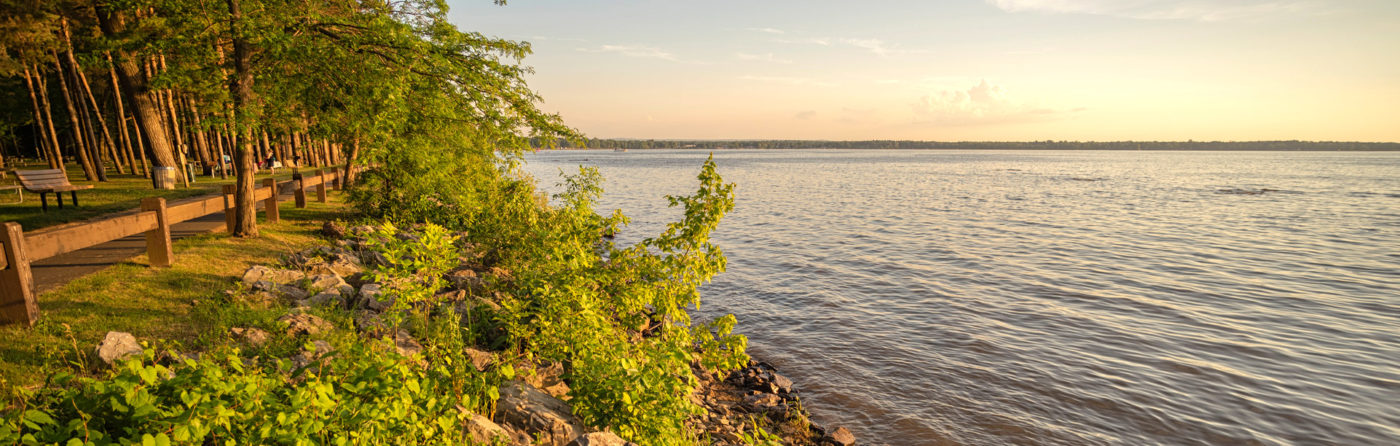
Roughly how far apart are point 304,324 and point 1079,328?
44.7 feet

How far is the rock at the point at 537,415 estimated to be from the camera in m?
5.75

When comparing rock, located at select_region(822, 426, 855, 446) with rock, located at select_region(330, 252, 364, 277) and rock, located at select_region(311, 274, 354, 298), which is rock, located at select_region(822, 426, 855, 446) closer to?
rock, located at select_region(311, 274, 354, 298)

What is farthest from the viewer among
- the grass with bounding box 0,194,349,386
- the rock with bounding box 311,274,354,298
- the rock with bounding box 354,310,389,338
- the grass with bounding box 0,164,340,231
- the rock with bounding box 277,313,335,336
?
the grass with bounding box 0,164,340,231

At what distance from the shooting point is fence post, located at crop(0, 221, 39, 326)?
5980mm

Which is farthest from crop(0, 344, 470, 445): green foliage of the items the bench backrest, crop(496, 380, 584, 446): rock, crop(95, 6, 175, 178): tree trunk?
crop(95, 6, 175, 178): tree trunk

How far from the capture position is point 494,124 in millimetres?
12492

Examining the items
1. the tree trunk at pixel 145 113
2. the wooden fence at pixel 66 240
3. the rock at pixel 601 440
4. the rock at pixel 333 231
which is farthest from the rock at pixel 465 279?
the tree trunk at pixel 145 113

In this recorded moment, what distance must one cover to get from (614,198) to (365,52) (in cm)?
3175

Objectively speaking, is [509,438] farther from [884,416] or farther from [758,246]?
[758,246]

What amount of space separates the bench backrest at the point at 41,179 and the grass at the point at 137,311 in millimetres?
7552

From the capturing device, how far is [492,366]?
21.9ft

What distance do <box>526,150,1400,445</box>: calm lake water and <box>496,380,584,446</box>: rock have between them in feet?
13.7

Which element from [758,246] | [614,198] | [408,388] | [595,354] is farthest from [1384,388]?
[614,198]

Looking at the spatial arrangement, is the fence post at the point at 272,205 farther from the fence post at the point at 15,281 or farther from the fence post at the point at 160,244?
the fence post at the point at 15,281
